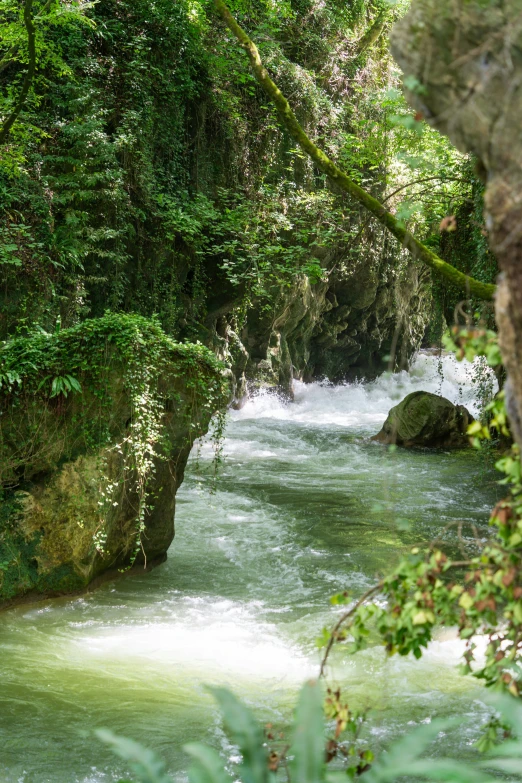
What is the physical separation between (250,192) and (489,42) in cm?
1305

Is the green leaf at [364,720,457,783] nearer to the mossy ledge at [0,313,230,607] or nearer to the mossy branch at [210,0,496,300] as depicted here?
the mossy branch at [210,0,496,300]

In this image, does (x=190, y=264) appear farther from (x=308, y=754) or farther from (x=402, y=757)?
(x=402, y=757)

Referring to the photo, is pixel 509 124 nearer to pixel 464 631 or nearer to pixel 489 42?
pixel 489 42

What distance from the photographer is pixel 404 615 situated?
2508mm

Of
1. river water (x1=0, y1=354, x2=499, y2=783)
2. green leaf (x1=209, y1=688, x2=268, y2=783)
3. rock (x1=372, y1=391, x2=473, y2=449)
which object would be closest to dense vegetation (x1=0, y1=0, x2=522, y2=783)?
green leaf (x1=209, y1=688, x2=268, y2=783)

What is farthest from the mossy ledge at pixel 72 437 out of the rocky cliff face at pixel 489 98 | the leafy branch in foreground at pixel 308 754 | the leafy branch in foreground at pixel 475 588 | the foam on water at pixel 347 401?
the foam on water at pixel 347 401

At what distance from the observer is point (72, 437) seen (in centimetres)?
687

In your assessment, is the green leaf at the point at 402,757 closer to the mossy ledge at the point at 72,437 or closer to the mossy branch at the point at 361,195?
the mossy branch at the point at 361,195

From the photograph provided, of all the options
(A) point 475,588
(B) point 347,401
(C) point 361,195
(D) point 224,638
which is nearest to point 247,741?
(A) point 475,588

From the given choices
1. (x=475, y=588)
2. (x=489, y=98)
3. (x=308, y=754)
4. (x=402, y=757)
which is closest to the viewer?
(x=402, y=757)

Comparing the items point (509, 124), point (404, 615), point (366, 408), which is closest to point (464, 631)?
point (404, 615)

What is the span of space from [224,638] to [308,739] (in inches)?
189

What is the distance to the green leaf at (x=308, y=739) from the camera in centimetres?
167

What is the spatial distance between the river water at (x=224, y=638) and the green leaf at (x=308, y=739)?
3.95 ft
